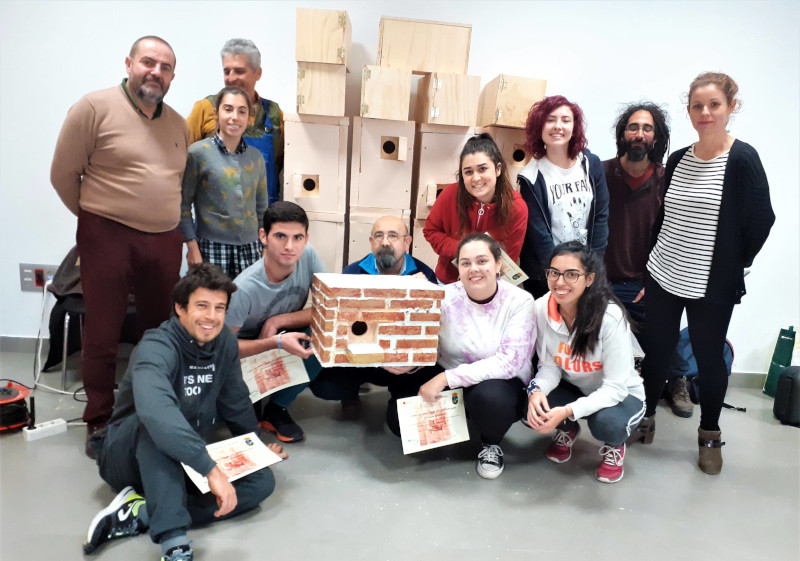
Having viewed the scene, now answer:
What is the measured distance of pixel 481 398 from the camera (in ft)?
8.63

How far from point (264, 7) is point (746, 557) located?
407 cm

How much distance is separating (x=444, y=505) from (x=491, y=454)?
0.40 metres

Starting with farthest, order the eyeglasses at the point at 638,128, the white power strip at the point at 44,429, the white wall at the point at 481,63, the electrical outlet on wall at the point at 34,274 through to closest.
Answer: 1. the electrical outlet on wall at the point at 34,274
2. the white wall at the point at 481,63
3. the eyeglasses at the point at 638,128
4. the white power strip at the point at 44,429

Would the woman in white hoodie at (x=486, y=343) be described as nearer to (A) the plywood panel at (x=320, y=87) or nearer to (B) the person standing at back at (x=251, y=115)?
(A) the plywood panel at (x=320, y=87)

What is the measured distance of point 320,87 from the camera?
3371mm

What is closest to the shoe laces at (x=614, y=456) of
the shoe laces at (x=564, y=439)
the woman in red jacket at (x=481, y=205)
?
the shoe laces at (x=564, y=439)

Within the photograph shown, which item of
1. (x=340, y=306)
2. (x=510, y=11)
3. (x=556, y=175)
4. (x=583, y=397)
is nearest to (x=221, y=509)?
(x=340, y=306)

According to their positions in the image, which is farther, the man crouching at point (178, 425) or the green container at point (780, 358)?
the green container at point (780, 358)

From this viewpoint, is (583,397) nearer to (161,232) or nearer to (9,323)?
(161,232)

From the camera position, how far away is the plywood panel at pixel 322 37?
327cm

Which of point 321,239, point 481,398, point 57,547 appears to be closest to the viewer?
point 57,547

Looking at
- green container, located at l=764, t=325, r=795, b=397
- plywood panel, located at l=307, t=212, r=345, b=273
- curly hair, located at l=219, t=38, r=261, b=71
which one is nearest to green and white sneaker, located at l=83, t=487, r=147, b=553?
plywood panel, located at l=307, t=212, r=345, b=273

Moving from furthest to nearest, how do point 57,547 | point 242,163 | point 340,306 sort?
1. point 242,163
2. point 340,306
3. point 57,547

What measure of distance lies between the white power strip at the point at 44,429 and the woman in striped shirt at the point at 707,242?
313cm
